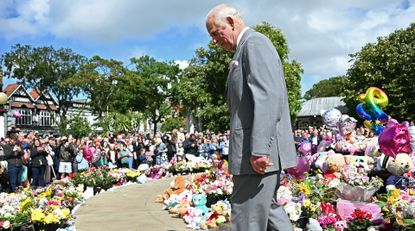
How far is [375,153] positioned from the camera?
26.5 ft

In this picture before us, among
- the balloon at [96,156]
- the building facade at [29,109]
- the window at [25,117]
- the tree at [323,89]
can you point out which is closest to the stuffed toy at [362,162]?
the balloon at [96,156]

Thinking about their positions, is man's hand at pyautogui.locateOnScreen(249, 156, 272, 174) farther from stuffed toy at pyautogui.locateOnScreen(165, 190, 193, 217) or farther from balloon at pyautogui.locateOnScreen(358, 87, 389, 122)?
balloon at pyautogui.locateOnScreen(358, 87, 389, 122)

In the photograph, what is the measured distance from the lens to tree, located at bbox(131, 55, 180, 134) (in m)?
57.9

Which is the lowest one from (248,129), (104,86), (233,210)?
(233,210)

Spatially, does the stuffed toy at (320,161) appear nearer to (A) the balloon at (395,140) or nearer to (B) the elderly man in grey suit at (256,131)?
(A) the balloon at (395,140)

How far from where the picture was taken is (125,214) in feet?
23.3

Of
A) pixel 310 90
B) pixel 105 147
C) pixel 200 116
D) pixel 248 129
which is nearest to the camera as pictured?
pixel 248 129

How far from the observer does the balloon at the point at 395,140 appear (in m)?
6.62

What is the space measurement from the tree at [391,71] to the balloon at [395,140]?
26034 mm

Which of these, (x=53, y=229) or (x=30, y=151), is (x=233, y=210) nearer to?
(x=53, y=229)

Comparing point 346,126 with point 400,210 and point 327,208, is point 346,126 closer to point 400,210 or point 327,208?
point 327,208

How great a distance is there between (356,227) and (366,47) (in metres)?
32.3

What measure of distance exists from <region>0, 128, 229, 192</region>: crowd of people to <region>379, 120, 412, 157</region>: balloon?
9.11 m

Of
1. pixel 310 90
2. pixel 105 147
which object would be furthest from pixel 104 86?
pixel 310 90
